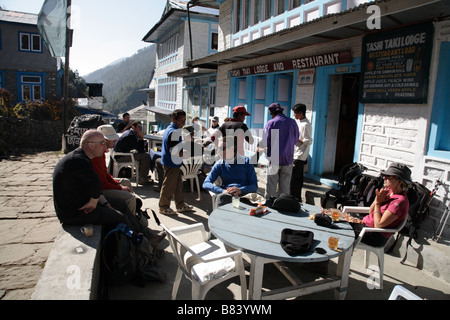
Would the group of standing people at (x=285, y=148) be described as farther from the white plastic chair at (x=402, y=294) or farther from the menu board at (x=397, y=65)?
the white plastic chair at (x=402, y=294)

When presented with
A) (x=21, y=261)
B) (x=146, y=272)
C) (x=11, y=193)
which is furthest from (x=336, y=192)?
(x=11, y=193)

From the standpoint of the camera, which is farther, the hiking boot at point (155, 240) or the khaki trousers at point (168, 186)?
the khaki trousers at point (168, 186)

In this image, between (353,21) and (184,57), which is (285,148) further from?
(184,57)

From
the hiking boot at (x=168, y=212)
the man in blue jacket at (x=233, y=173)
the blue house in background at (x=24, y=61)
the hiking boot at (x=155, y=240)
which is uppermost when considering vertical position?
the blue house in background at (x=24, y=61)

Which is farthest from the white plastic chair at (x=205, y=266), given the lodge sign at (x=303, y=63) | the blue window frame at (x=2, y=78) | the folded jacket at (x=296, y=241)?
the blue window frame at (x=2, y=78)

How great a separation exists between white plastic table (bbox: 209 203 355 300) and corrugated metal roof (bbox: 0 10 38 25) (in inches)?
938

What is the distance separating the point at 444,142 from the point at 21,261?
18.3 ft

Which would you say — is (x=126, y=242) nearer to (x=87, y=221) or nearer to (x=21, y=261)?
(x=87, y=221)

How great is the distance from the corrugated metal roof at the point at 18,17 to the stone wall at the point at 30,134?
8.77 m

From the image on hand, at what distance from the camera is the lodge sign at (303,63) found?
5816mm

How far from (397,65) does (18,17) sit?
24830mm

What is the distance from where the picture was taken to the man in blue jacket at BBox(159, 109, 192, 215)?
17.3ft

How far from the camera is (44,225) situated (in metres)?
4.98

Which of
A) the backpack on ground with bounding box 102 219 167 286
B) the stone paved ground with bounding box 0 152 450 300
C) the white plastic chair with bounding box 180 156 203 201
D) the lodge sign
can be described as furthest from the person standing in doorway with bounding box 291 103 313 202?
the backpack on ground with bounding box 102 219 167 286
